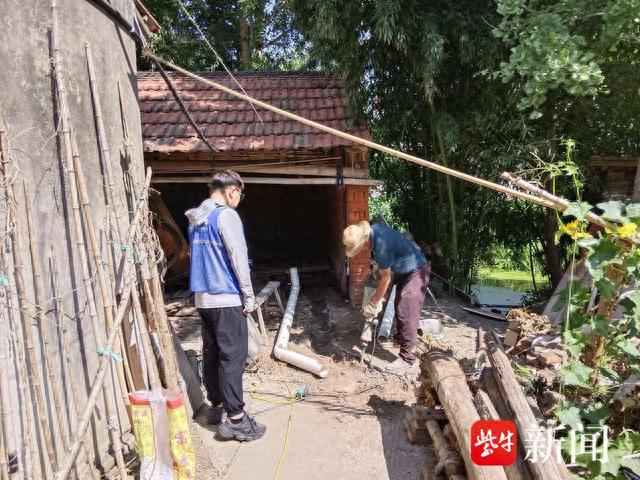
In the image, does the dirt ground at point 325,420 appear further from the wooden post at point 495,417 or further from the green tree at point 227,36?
the green tree at point 227,36

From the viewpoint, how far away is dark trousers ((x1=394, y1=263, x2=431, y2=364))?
4738 millimetres

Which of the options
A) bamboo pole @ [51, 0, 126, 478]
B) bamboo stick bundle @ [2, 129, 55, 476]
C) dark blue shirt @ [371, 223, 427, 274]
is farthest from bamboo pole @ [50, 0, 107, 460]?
dark blue shirt @ [371, 223, 427, 274]

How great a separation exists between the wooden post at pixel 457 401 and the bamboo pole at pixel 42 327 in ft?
7.53

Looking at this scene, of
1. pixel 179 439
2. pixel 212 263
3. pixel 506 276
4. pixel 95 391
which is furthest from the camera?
pixel 506 276

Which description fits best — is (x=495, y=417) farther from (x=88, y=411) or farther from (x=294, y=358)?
(x=294, y=358)

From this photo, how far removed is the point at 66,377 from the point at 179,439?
76 cm

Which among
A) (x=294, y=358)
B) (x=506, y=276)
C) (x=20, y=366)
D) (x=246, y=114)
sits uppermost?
(x=246, y=114)

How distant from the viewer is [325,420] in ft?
13.3

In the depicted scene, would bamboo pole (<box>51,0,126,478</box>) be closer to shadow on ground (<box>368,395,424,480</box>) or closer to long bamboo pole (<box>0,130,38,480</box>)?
long bamboo pole (<box>0,130,38,480</box>)

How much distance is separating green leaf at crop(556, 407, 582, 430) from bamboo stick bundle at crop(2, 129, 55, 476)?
278cm

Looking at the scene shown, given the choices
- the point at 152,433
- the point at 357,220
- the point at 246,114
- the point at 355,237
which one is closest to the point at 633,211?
the point at 355,237

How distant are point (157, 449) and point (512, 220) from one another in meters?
8.53

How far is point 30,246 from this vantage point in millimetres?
2518

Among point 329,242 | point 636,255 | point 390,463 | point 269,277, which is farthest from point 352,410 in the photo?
point 329,242
